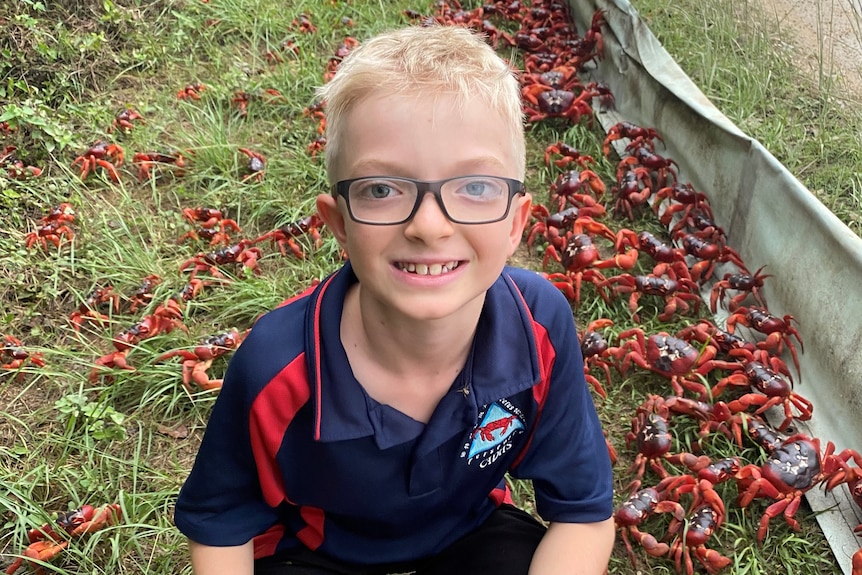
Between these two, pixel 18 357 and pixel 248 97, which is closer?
pixel 18 357

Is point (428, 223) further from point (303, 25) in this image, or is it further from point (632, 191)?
point (303, 25)

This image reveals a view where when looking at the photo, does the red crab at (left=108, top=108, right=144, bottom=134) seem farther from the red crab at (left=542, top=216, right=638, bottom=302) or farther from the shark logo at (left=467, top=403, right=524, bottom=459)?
the shark logo at (left=467, top=403, right=524, bottom=459)

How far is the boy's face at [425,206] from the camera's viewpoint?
1189 mm

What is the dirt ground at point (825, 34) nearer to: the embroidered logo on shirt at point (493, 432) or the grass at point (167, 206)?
the grass at point (167, 206)

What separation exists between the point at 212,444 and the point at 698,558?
1722 mm

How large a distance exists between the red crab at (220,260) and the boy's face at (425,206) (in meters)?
2.28

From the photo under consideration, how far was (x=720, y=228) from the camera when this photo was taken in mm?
3664

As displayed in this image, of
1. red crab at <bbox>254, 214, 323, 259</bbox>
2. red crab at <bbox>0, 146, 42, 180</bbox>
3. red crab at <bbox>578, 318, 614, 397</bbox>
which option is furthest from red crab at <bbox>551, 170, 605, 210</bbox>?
red crab at <bbox>0, 146, 42, 180</bbox>

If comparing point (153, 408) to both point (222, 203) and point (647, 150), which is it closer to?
point (222, 203)

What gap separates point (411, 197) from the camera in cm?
121

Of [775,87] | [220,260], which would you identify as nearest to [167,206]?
[220,260]

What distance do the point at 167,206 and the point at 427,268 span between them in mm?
3286

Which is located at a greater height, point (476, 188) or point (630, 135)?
point (476, 188)

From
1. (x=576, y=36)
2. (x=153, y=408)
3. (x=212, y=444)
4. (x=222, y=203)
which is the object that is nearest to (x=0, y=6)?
(x=222, y=203)
